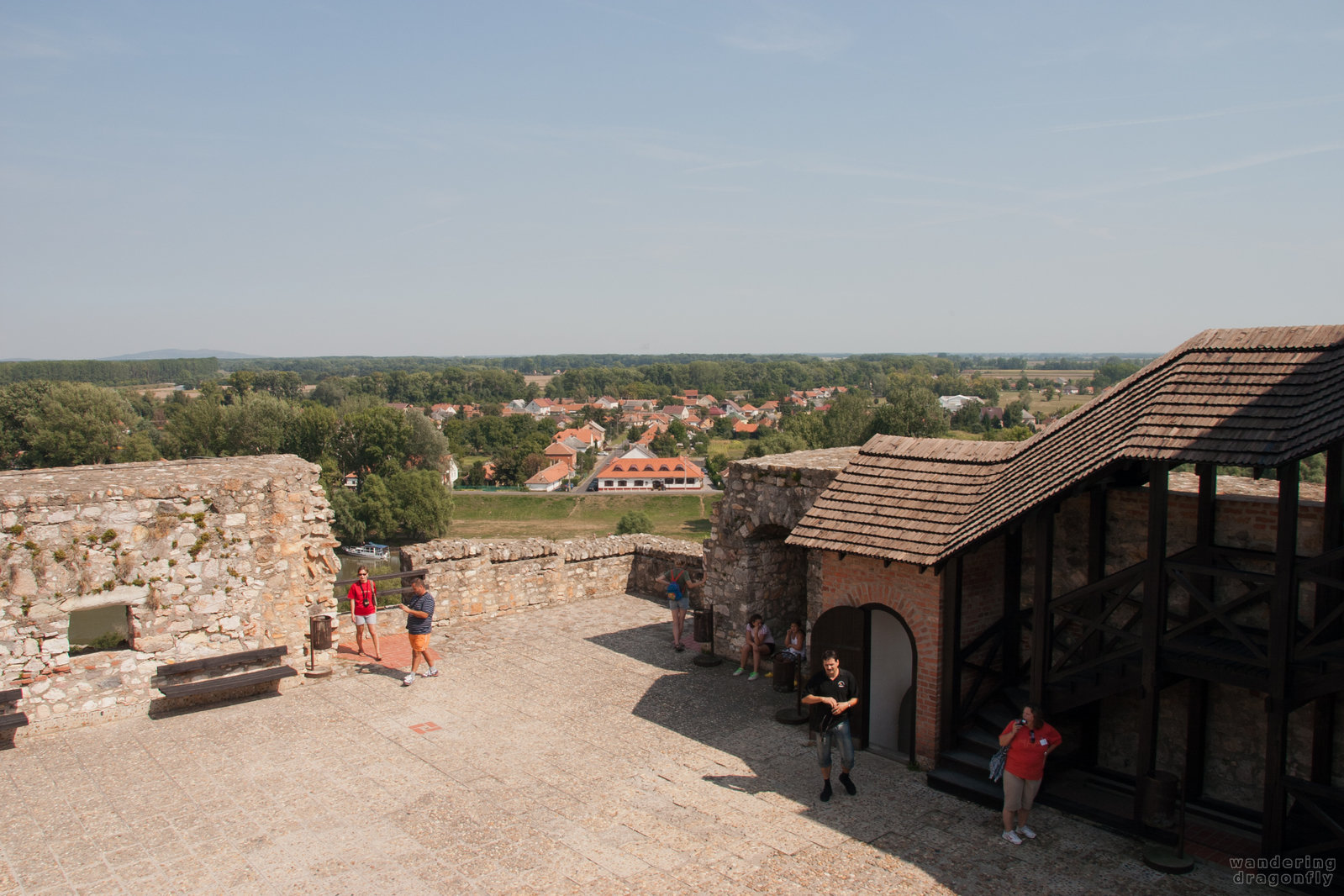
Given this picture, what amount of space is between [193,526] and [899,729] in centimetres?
850

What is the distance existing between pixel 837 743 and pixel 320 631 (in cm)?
739

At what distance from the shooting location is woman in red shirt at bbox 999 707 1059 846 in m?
7.08

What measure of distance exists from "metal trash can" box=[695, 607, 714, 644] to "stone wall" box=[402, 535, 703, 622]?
103 inches

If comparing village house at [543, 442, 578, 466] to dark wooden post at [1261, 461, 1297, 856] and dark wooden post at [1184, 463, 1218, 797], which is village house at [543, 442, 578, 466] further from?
dark wooden post at [1261, 461, 1297, 856]

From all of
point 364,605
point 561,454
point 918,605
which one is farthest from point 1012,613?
point 561,454

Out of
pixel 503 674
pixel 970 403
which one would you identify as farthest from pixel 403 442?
pixel 970 403

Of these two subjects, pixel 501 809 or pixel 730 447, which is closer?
pixel 501 809

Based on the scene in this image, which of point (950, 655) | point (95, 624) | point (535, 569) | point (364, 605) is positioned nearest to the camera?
point (950, 655)

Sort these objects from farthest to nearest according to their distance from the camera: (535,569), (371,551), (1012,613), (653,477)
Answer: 1. (653,477)
2. (371,551)
3. (535,569)
4. (1012,613)

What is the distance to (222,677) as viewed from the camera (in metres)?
10.2

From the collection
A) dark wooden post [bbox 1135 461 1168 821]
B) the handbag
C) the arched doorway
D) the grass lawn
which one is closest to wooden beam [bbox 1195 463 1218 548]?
dark wooden post [bbox 1135 461 1168 821]

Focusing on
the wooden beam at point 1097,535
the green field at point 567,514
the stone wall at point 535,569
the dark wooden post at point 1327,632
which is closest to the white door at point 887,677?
the wooden beam at point 1097,535

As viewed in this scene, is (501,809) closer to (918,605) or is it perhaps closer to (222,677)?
(918,605)

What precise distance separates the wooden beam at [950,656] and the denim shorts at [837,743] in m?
1.15
